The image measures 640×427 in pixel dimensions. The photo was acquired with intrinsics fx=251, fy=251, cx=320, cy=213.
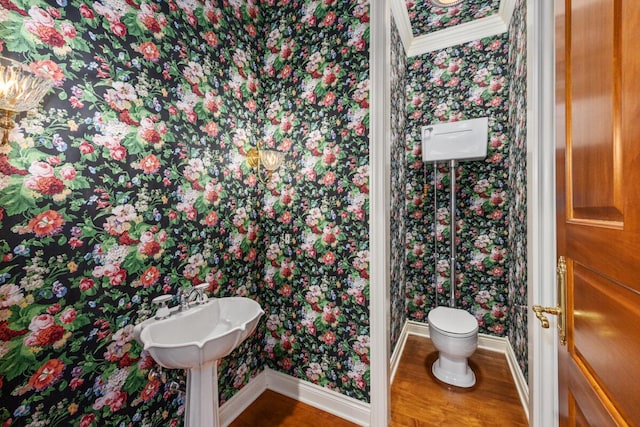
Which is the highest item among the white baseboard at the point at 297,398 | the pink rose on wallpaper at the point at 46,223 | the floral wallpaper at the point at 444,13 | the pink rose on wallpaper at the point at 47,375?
the floral wallpaper at the point at 444,13

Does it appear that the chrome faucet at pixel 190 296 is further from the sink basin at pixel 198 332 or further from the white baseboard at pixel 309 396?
the white baseboard at pixel 309 396

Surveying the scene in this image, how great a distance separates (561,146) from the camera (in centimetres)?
77

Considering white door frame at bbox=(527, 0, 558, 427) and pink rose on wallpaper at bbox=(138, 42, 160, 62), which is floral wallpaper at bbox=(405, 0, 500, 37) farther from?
pink rose on wallpaper at bbox=(138, 42, 160, 62)

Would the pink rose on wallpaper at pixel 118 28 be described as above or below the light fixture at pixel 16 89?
above

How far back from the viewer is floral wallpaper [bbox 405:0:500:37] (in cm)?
208

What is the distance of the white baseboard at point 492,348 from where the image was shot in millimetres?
1743

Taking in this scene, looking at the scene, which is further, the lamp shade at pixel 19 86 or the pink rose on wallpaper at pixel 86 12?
the pink rose on wallpaper at pixel 86 12

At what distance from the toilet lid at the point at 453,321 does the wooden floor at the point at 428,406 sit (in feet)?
1.46

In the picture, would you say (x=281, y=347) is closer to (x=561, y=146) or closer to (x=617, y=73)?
(x=561, y=146)

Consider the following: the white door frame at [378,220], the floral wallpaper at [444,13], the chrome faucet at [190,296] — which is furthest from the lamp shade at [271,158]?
the floral wallpaper at [444,13]

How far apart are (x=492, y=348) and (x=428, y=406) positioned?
108cm

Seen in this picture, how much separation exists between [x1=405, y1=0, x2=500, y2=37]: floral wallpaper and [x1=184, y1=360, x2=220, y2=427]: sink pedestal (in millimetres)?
2912

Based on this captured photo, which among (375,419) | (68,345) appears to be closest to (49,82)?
(68,345)

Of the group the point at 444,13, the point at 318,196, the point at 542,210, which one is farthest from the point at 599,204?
the point at 444,13
